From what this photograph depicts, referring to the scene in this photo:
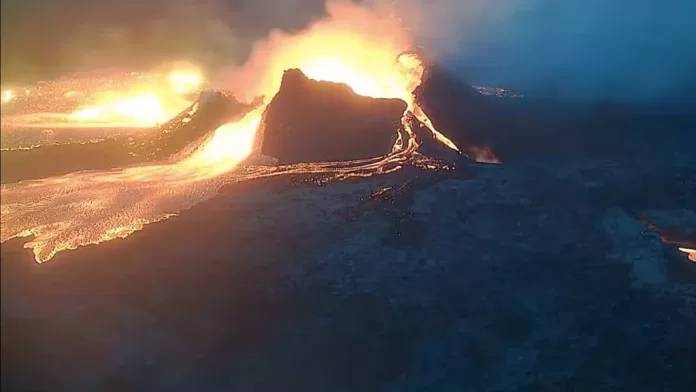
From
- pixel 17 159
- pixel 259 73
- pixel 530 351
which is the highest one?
pixel 259 73

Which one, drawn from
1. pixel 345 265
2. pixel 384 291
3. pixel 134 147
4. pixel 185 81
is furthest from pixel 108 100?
pixel 384 291

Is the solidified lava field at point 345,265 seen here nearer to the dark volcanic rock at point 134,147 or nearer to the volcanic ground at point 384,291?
the volcanic ground at point 384,291

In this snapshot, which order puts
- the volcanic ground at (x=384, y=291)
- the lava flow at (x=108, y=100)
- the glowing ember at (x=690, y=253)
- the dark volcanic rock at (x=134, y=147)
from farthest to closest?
1. the lava flow at (x=108, y=100)
2. the dark volcanic rock at (x=134, y=147)
3. the glowing ember at (x=690, y=253)
4. the volcanic ground at (x=384, y=291)

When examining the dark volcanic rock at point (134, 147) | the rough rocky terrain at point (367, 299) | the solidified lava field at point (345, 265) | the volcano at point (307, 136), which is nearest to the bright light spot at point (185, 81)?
the dark volcanic rock at point (134, 147)

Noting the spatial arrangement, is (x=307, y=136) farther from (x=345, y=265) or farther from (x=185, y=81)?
(x=185, y=81)

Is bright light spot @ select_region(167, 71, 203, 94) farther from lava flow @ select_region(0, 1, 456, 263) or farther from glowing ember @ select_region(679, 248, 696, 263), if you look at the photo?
glowing ember @ select_region(679, 248, 696, 263)

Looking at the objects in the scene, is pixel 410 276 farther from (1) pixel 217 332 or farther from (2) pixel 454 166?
(2) pixel 454 166

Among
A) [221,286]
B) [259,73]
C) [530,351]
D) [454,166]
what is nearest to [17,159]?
[221,286]
